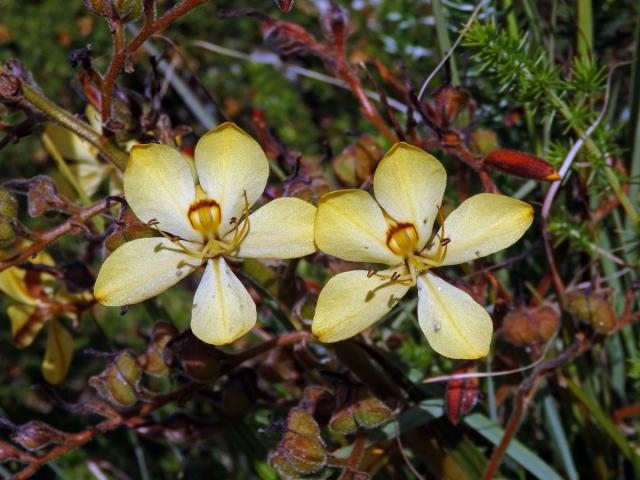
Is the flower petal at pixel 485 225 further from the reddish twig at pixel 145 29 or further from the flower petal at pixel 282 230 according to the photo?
the reddish twig at pixel 145 29

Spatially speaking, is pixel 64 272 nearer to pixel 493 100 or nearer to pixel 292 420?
pixel 292 420

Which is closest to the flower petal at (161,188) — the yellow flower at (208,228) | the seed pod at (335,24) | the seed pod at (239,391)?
the yellow flower at (208,228)

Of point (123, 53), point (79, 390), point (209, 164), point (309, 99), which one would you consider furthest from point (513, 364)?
point (309, 99)

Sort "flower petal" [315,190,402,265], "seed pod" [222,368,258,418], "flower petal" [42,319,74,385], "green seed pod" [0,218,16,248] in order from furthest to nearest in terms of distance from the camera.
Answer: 1. "flower petal" [42,319,74,385]
2. "seed pod" [222,368,258,418]
3. "green seed pod" [0,218,16,248]
4. "flower petal" [315,190,402,265]

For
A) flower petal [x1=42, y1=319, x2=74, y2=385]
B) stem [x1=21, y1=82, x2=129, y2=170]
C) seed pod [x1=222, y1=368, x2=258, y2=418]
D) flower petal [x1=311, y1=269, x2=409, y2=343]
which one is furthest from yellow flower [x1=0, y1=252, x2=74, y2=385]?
flower petal [x1=311, y1=269, x2=409, y2=343]

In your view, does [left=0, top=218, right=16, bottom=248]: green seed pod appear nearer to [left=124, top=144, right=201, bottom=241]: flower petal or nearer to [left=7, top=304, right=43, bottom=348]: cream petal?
[left=124, top=144, right=201, bottom=241]: flower petal

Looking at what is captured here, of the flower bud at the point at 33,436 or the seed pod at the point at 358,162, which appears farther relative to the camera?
the seed pod at the point at 358,162

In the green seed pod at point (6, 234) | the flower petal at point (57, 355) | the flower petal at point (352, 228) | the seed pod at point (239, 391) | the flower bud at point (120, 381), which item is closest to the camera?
the flower petal at point (352, 228)
